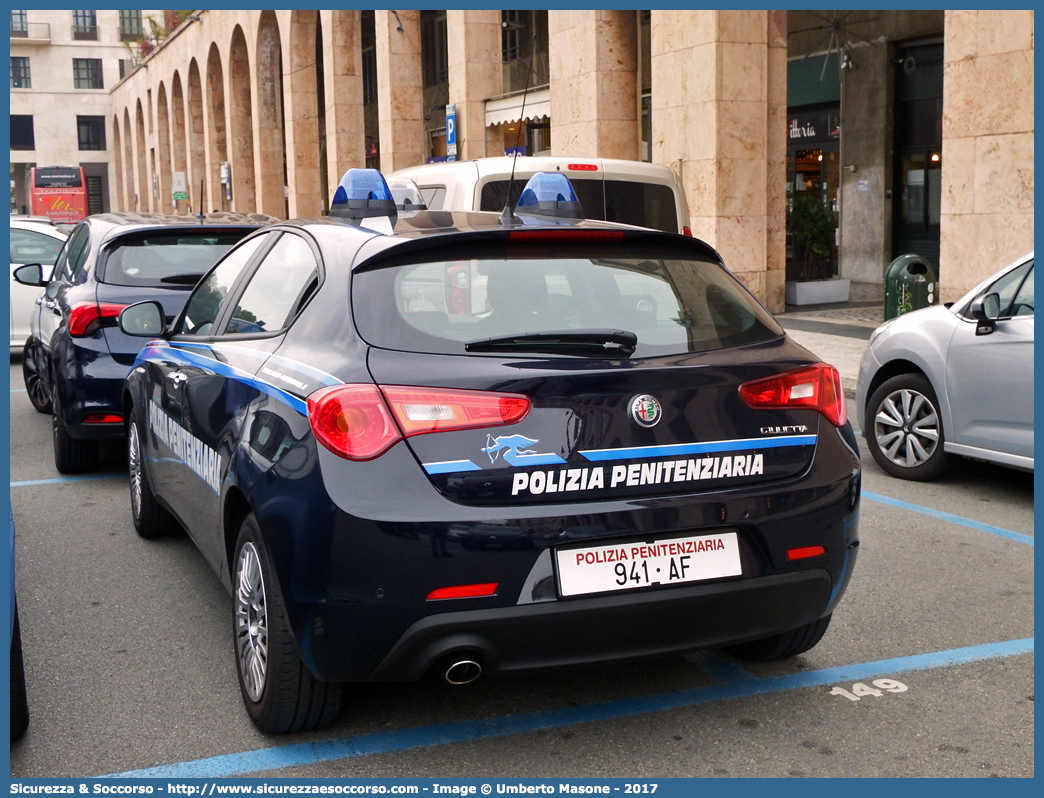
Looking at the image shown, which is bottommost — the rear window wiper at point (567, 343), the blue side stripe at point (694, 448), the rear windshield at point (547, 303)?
the blue side stripe at point (694, 448)

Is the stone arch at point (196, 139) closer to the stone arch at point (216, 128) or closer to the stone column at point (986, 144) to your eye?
the stone arch at point (216, 128)

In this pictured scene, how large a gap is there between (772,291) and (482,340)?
49.0ft

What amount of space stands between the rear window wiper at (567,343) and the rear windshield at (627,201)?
21.4 feet


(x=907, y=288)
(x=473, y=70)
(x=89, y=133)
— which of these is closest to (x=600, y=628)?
(x=907, y=288)

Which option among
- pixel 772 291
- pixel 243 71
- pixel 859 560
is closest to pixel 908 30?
pixel 772 291

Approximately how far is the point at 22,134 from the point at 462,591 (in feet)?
309

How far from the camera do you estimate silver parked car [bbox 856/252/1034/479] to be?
6602 mm

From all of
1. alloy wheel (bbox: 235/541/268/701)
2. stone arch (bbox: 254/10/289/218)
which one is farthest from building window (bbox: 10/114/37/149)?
alloy wheel (bbox: 235/541/268/701)

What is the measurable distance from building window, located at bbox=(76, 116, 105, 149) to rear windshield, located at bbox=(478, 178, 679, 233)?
286 ft

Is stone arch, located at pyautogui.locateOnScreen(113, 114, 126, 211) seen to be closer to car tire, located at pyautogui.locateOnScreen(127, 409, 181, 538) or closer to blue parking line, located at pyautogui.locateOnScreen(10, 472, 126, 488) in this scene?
blue parking line, located at pyautogui.locateOnScreen(10, 472, 126, 488)

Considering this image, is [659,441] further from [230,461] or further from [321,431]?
[230,461]

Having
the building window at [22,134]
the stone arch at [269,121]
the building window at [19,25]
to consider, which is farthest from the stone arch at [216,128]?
the building window at [19,25]

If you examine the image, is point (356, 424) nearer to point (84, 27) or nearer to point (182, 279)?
point (182, 279)

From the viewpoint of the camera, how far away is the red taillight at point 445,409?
10.7ft
